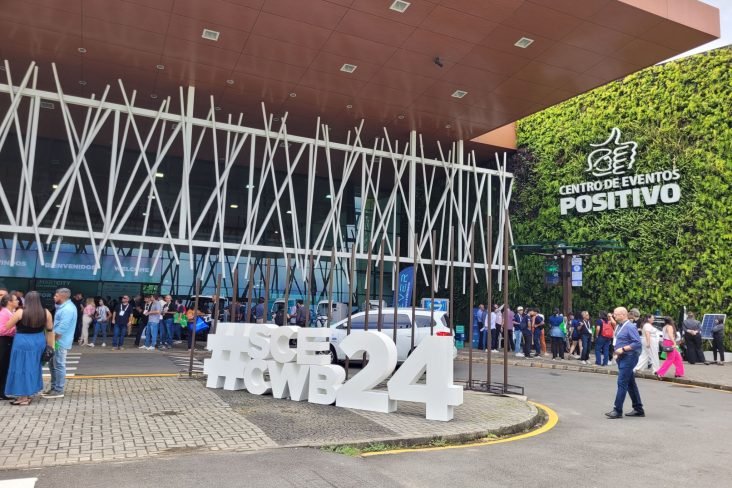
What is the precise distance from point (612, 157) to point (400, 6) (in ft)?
39.5

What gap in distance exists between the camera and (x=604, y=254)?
2120cm

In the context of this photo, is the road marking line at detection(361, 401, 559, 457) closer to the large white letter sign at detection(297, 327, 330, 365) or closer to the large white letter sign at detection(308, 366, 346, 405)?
the large white letter sign at detection(308, 366, 346, 405)

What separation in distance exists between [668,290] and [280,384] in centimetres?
1591

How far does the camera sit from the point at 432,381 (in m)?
7.55

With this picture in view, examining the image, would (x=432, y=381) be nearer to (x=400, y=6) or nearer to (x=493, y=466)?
(x=493, y=466)

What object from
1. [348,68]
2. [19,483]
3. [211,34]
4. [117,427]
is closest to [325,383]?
[117,427]

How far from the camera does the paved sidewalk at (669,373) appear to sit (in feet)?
41.8

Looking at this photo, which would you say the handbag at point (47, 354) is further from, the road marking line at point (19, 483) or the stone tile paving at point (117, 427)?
the road marking line at point (19, 483)

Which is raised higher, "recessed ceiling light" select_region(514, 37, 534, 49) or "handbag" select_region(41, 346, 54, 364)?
"recessed ceiling light" select_region(514, 37, 534, 49)

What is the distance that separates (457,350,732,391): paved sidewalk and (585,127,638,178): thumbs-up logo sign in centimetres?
746

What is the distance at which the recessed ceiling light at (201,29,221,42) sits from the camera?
14.9 metres

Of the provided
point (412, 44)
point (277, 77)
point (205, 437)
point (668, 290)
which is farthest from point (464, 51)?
point (205, 437)

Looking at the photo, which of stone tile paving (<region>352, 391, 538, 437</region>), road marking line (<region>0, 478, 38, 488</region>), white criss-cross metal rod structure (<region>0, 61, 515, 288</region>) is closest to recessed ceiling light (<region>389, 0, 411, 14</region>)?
white criss-cross metal rod structure (<region>0, 61, 515, 288</region>)

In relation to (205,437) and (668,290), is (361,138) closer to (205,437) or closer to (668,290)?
(668,290)
